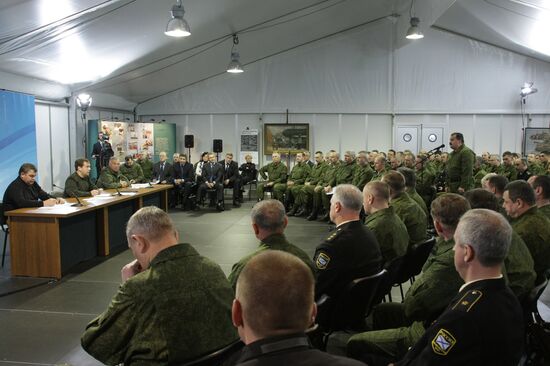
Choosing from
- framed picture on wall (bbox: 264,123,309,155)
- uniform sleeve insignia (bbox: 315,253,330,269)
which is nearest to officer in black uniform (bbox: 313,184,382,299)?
uniform sleeve insignia (bbox: 315,253,330,269)

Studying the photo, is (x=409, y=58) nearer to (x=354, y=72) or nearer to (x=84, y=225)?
(x=354, y=72)

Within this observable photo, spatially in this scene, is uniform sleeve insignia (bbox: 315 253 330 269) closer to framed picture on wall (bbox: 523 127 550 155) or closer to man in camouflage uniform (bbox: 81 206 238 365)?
man in camouflage uniform (bbox: 81 206 238 365)

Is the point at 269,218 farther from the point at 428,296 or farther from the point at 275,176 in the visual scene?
the point at 275,176

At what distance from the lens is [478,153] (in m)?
13.4

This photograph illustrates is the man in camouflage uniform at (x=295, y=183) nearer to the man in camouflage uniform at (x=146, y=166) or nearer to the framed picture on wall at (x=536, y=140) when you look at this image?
the man in camouflage uniform at (x=146, y=166)

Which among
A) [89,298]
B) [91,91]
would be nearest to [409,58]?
[91,91]

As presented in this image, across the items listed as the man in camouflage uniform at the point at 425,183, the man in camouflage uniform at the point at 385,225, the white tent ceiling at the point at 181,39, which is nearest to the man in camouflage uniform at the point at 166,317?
the man in camouflage uniform at the point at 385,225

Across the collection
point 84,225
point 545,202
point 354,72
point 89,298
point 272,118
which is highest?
point 354,72

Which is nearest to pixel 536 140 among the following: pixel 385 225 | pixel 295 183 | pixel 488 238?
pixel 295 183

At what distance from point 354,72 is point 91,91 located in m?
7.68

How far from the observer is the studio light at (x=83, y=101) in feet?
33.3

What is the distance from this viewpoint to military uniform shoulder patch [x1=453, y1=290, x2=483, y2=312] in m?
1.66

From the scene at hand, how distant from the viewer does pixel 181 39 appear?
9133 millimetres

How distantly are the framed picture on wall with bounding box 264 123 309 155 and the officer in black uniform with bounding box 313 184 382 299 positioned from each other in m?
10.7
